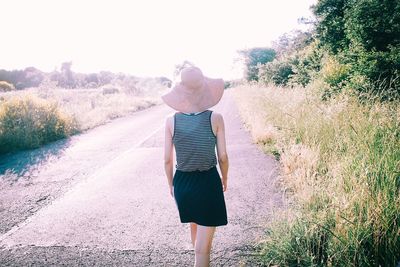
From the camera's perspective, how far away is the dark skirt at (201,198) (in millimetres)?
2896

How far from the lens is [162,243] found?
4.18 metres

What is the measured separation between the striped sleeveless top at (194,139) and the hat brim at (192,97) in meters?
0.09

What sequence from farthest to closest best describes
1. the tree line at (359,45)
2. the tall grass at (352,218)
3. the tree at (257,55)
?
the tree at (257,55)
the tree line at (359,45)
the tall grass at (352,218)

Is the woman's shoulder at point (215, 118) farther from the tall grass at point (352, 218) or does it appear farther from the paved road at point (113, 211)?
the paved road at point (113, 211)

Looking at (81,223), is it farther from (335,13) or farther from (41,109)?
(335,13)

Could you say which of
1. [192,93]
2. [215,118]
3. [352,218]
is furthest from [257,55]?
[215,118]

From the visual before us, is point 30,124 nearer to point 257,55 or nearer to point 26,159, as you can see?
point 26,159

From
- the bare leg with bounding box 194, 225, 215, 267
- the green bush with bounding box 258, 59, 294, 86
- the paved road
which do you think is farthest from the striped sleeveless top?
the green bush with bounding box 258, 59, 294, 86

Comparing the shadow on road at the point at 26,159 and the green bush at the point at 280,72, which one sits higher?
the green bush at the point at 280,72

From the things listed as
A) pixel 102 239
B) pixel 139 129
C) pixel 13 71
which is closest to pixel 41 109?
pixel 139 129

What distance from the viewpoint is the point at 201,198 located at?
2.90 metres

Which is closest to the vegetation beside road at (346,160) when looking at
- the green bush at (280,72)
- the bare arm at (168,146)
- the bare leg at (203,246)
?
the bare leg at (203,246)

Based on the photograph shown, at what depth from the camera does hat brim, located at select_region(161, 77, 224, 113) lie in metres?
2.88

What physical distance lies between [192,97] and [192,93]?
4cm
